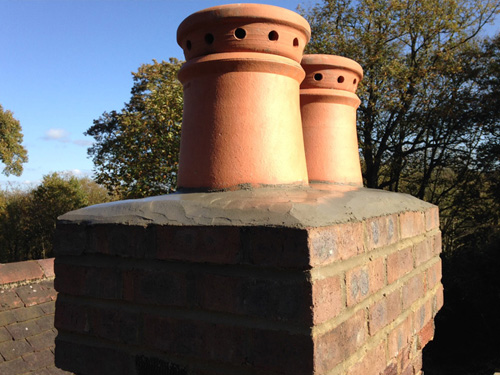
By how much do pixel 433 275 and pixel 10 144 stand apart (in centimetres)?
2297

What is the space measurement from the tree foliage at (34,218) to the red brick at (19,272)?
539 inches

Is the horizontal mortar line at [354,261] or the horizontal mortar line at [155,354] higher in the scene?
the horizontal mortar line at [354,261]

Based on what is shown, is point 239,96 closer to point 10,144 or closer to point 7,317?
point 7,317

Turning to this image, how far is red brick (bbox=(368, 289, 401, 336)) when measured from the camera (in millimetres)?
1109

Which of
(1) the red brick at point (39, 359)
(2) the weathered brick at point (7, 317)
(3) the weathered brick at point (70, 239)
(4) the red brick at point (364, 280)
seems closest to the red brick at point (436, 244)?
(4) the red brick at point (364, 280)

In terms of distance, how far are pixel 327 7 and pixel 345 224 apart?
13492 millimetres

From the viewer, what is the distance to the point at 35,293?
3719mm

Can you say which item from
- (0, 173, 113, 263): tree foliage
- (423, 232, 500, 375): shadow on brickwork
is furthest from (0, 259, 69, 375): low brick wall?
(0, 173, 113, 263): tree foliage

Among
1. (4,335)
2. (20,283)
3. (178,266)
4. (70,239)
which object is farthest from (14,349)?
(178,266)

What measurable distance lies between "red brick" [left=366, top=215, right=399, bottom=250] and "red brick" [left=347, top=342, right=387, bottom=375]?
10.8 inches

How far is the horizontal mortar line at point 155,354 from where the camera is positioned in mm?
934

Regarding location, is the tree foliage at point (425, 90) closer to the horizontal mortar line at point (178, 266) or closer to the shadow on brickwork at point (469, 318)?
the shadow on brickwork at point (469, 318)

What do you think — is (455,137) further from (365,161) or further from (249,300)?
(249,300)

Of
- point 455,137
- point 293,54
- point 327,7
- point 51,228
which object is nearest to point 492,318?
point 455,137
